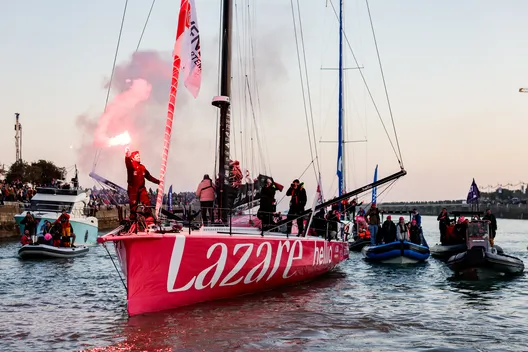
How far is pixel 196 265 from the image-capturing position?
10.9 m

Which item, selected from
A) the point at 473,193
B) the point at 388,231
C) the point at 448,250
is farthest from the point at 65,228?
the point at 473,193

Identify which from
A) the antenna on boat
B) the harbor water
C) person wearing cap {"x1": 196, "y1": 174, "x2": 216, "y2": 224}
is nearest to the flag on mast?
the harbor water

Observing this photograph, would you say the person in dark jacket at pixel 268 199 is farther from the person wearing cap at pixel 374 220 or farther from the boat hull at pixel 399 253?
the person wearing cap at pixel 374 220

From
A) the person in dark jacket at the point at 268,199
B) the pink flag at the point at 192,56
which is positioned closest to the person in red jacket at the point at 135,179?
the pink flag at the point at 192,56

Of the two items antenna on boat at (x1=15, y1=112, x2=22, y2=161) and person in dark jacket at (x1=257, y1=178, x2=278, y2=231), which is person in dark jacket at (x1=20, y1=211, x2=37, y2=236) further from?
antenna on boat at (x1=15, y1=112, x2=22, y2=161)

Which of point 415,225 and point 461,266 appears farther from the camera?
point 415,225

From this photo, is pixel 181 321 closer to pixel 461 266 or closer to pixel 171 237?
pixel 171 237

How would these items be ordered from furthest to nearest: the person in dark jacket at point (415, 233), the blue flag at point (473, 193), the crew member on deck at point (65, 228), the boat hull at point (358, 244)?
1. the boat hull at point (358, 244)
2. the blue flag at point (473, 193)
3. the crew member on deck at point (65, 228)
4. the person in dark jacket at point (415, 233)

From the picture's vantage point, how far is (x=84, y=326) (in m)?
10.1

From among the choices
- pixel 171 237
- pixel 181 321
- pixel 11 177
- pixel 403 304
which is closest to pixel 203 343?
pixel 181 321

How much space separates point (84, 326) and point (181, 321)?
1746mm

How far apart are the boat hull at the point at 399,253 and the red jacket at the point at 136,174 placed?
1313 centimetres

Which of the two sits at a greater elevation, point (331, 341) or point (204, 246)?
point (204, 246)

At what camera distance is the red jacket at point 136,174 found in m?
11.6
